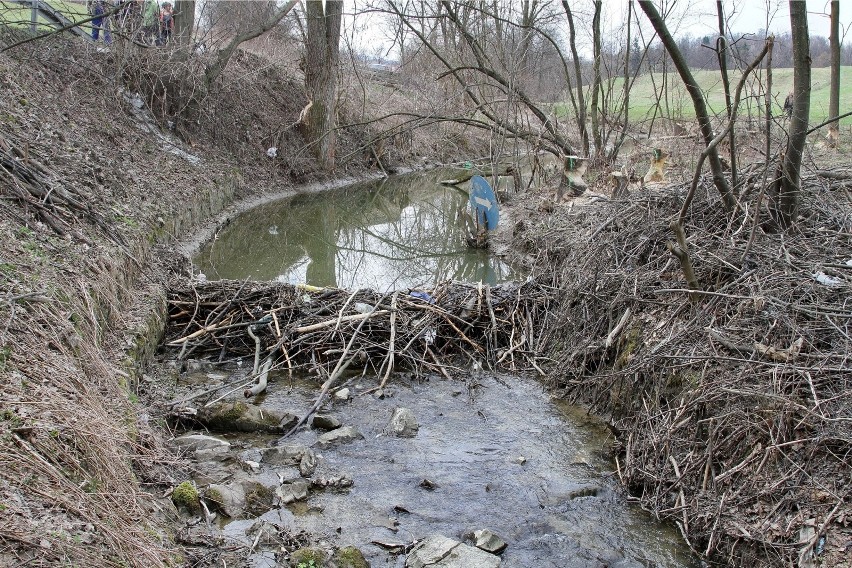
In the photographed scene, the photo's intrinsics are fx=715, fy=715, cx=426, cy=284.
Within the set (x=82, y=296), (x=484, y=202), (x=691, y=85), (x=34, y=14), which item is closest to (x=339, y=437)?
(x=82, y=296)

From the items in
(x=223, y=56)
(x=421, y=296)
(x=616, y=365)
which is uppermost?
(x=223, y=56)

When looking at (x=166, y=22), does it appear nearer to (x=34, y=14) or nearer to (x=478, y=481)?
(x=34, y=14)

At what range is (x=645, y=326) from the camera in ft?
22.2

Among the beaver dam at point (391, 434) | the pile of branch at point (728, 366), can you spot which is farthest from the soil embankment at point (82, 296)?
the pile of branch at point (728, 366)

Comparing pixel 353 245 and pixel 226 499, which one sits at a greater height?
pixel 353 245

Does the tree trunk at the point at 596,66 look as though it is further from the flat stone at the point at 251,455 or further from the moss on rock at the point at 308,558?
the moss on rock at the point at 308,558

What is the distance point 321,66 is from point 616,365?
16.8 m

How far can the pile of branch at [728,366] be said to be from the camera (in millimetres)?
4449

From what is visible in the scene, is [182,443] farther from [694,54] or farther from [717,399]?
[694,54]

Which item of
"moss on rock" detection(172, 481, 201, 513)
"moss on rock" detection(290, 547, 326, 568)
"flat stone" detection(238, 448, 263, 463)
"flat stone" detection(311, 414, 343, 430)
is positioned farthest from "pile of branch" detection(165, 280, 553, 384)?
"moss on rock" detection(290, 547, 326, 568)

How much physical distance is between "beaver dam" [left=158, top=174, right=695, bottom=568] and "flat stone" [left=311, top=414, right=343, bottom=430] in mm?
24

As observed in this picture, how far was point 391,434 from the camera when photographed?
21.3ft

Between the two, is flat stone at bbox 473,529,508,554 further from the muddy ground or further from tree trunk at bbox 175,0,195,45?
tree trunk at bbox 175,0,195,45

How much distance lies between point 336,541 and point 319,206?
15389 mm
